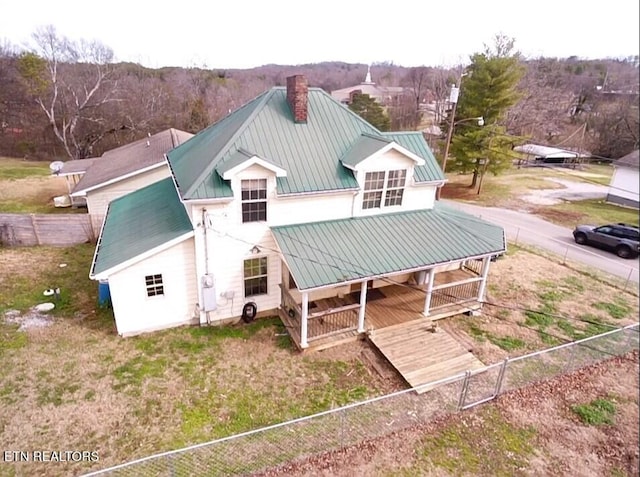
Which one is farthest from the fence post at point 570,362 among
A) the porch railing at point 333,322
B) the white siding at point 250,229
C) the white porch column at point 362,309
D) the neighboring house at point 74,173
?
the neighboring house at point 74,173

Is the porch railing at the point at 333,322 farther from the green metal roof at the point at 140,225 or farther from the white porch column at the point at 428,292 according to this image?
the green metal roof at the point at 140,225

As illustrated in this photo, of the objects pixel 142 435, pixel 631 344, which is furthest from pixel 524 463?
pixel 142 435

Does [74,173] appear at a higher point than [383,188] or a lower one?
lower

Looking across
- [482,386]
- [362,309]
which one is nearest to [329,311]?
[362,309]

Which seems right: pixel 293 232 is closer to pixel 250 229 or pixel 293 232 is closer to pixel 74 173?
pixel 250 229

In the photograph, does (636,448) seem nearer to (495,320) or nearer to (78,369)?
(495,320)

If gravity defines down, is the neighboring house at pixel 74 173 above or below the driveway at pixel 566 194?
above

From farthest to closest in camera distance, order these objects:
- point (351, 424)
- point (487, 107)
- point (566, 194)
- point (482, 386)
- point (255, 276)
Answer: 1. point (566, 194)
2. point (487, 107)
3. point (255, 276)
4. point (482, 386)
5. point (351, 424)
